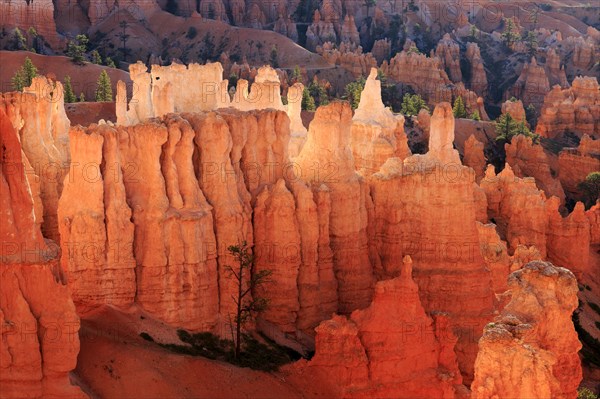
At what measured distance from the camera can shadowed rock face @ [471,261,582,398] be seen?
70.7 ft

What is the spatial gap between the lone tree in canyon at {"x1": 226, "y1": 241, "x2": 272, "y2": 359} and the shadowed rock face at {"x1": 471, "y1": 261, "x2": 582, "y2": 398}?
29.6ft

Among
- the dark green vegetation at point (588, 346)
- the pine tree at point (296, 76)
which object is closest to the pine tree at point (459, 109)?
the pine tree at point (296, 76)

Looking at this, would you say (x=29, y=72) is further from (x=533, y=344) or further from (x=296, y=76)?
(x=533, y=344)

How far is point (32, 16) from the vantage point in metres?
96.5

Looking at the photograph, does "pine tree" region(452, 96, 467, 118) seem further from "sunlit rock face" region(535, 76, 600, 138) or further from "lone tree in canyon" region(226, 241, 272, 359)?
"lone tree in canyon" region(226, 241, 272, 359)

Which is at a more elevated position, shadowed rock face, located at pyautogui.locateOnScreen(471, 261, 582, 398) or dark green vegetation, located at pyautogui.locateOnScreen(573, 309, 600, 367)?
shadowed rock face, located at pyautogui.locateOnScreen(471, 261, 582, 398)

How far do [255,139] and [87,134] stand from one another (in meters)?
6.49

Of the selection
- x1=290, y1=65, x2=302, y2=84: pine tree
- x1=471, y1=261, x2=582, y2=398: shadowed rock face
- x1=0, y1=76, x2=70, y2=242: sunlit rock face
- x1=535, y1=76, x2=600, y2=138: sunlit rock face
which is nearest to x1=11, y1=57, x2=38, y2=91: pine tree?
x1=290, y1=65, x2=302, y2=84: pine tree

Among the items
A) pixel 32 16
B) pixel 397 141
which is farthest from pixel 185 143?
pixel 32 16

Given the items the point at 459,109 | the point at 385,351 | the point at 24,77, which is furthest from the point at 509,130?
the point at 385,351

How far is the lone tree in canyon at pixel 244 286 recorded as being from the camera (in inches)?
1228

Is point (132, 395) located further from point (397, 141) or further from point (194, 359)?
point (397, 141)

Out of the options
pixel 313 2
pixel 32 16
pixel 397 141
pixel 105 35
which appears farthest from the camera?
pixel 313 2

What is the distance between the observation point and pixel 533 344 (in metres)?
22.7
